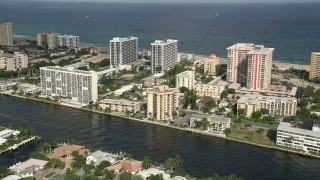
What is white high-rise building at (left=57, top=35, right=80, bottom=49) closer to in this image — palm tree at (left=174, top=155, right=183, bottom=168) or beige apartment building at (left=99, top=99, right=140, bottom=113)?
beige apartment building at (left=99, top=99, right=140, bottom=113)

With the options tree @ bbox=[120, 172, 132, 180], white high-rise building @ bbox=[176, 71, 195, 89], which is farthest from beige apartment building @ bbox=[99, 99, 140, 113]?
tree @ bbox=[120, 172, 132, 180]

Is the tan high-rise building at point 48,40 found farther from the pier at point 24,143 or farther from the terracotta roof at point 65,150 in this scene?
the terracotta roof at point 65,150

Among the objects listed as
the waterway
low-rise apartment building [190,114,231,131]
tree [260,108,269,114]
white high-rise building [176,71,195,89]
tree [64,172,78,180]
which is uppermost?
white high-rise building [176,71,195,89]

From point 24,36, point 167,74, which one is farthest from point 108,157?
point 24,36

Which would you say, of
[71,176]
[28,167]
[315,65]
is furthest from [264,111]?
[28,167]

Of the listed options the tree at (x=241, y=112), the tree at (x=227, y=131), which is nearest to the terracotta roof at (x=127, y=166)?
the tree at (x=227, y=131)

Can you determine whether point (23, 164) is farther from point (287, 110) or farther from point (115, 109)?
point (287, 110)

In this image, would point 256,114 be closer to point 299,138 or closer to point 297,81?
point 299,138
